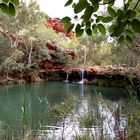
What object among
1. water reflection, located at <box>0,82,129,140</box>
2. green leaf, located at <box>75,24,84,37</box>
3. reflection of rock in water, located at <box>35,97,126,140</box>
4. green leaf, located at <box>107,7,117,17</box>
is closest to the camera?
green leaf, located at <box>107,7,117,17</box>

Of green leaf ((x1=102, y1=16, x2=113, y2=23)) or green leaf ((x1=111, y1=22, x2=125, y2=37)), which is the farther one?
green leaf ((x1=102, y1=16, x2=113, y2=23))

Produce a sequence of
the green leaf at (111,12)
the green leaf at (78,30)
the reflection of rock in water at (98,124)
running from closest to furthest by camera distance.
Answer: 1. the green leaf at (111,12)
2. the green leaf at (78,30)
3. the reflection of rock in water at (98,124)

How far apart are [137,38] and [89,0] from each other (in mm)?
11256

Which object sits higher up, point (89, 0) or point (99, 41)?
point (99, 41)

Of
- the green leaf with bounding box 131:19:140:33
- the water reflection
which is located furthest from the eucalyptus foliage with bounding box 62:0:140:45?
the water reflection

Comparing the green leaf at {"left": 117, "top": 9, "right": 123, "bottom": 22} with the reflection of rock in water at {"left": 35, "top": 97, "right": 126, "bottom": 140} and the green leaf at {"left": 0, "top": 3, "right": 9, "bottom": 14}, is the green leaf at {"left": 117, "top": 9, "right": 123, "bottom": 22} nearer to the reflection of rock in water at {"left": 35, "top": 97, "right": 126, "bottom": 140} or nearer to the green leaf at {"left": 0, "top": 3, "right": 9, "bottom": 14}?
the green leaf at {"left": 0, "top": 3, "right": 9, "bottom": 14}

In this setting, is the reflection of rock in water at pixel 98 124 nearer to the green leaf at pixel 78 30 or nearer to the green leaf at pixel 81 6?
the green leaf at pixel 78 30

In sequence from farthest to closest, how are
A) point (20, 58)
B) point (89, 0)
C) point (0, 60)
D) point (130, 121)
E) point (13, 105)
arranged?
point (20, 58), point (0, 60), point (13, 105), point (130, 121), point (89, 0)

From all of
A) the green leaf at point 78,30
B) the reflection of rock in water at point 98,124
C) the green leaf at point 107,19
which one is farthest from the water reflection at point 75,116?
the green leaf at point 107,19

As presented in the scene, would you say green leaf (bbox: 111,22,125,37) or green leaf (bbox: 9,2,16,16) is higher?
green leaf (bbox: 9,2,16,16)

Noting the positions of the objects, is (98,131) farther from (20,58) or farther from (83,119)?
(20,58)

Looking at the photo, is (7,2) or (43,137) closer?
(7,2)

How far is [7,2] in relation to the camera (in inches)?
52.1

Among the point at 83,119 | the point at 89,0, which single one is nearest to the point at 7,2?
the point at 89,0
